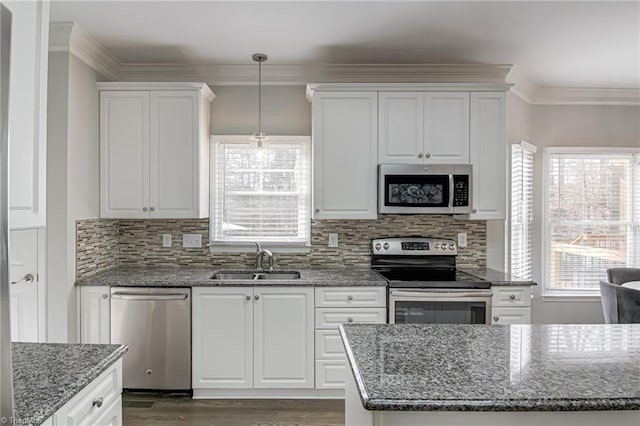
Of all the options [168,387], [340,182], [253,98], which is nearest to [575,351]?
[340,182]

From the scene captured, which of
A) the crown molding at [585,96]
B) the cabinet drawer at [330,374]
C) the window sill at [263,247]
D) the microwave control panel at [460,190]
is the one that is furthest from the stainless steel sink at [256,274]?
the crown molding at [585,96]

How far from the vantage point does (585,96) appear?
14.2 feet

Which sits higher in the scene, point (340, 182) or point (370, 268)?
point (340, 182)

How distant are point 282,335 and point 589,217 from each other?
328 cm

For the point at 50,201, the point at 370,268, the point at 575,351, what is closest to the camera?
the point at 575,351

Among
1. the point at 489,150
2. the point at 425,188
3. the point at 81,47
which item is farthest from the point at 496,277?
the point at 81,47

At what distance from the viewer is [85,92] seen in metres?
3.23

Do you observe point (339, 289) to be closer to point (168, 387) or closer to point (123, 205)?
point (168, 387)

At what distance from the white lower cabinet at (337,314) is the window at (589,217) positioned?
2.16 metres

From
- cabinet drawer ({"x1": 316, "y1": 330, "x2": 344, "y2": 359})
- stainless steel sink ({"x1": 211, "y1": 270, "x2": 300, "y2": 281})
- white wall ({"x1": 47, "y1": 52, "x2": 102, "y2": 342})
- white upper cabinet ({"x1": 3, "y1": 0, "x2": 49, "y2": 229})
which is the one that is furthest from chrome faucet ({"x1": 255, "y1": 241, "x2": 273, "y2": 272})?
white upper cabinet ({"x1": 3, "y1": 0, "x2": 49, "y2": 229})

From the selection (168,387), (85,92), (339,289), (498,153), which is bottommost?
(168,387)

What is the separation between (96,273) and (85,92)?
1341mm

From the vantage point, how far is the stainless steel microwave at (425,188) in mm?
3424

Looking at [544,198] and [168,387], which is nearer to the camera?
[168,387]
